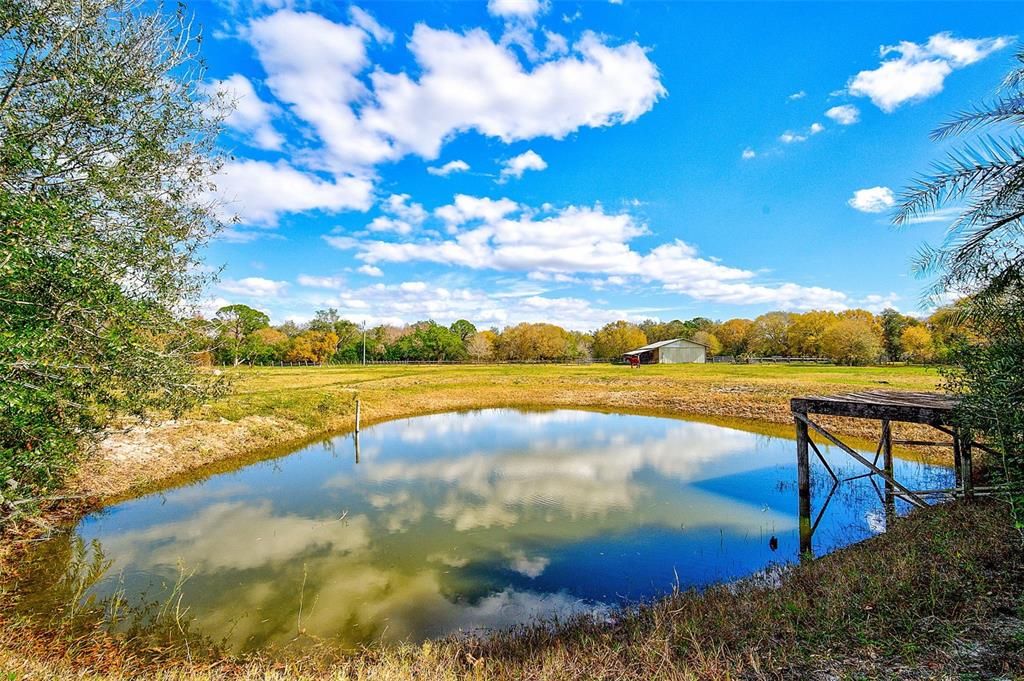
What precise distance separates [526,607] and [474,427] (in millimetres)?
20667

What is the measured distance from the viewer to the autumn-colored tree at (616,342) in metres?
103

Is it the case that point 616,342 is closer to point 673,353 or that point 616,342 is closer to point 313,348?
point 673,353

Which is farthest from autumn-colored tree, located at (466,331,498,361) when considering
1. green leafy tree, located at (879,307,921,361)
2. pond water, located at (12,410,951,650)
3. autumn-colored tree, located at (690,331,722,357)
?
pond water, located at (12,410,951,650)

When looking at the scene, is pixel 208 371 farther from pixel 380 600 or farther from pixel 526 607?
pixel 526 607

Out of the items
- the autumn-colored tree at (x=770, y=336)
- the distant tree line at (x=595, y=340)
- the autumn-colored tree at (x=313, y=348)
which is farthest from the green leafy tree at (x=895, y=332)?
the autumn-colored tree at (x=313, y=348)

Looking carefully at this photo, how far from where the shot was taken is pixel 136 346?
7996 mm

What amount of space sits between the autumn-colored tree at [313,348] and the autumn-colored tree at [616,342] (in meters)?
61.7

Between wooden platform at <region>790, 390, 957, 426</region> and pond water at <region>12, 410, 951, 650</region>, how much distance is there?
299cm

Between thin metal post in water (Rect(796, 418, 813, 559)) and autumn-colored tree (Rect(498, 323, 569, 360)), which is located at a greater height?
autumn-colored tree (Rect(498, 323, 569, 360))

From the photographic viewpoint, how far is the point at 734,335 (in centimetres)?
10606

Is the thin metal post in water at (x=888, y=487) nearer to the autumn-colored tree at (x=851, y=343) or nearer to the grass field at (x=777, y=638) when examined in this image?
the grass field at (x=777, y=638)

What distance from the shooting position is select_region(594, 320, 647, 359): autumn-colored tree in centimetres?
10312

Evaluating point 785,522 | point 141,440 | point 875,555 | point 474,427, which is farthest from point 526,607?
point 474,427

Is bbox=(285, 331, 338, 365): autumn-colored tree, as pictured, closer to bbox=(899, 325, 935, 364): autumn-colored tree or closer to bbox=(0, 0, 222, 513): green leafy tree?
bbox=(0, 0, 222, 513): green leafy tree
